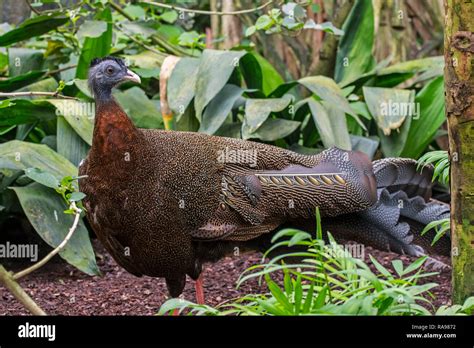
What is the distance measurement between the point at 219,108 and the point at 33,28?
145 centimetres

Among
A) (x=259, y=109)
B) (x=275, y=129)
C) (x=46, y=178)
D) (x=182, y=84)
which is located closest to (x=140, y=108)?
(x=182, y=84)

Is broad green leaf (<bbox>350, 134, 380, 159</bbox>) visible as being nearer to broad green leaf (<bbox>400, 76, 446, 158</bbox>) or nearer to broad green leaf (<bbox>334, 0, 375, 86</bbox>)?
broad green leaf (<bbox>400, 76, 446, 158</bbox>)

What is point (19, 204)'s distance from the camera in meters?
6.04

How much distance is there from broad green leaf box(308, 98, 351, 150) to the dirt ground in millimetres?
838

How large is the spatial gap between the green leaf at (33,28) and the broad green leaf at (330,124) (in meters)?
1.92

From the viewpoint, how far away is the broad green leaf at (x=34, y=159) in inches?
222

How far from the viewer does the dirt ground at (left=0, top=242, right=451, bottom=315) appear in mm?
5070

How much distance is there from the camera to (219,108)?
6496 millimetres

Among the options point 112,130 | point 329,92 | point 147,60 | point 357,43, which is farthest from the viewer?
point 357,43

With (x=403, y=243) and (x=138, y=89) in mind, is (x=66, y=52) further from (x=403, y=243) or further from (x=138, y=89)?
(x=403, y=243)

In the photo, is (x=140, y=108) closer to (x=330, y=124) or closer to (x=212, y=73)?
(x=212, y=73)

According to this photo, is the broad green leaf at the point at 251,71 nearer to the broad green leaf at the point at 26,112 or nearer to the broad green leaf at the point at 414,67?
the broad green leaf at the point at 414,67
